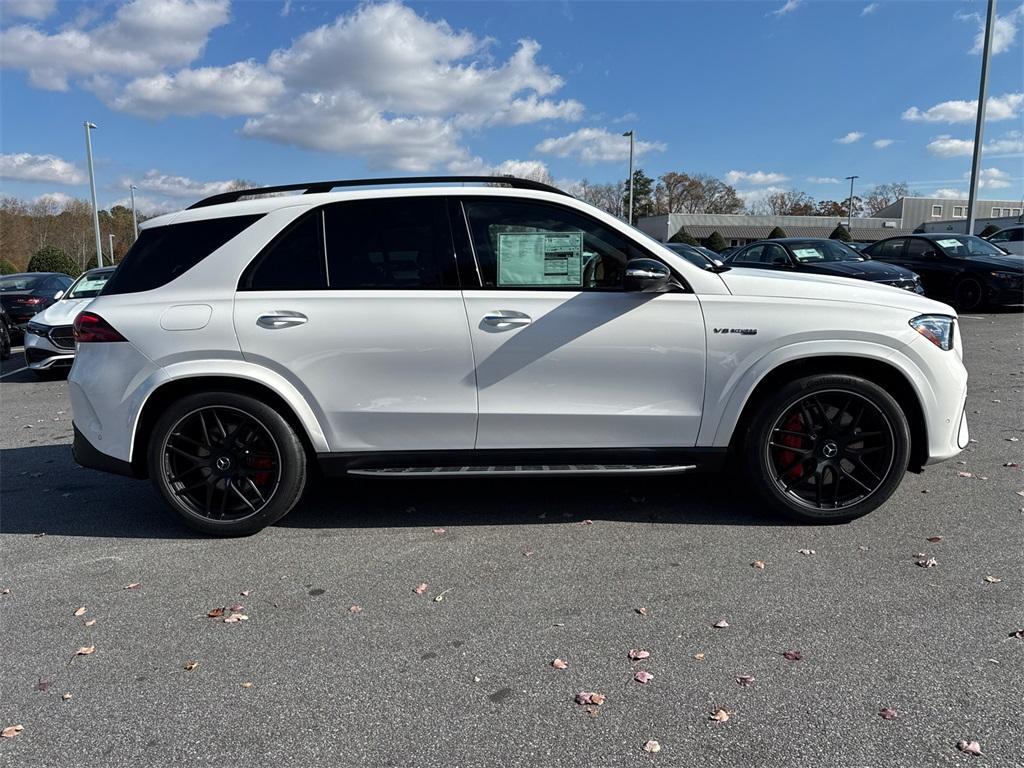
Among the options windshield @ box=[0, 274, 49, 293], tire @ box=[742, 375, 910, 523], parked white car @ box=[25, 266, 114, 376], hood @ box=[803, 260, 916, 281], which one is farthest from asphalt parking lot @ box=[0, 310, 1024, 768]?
windshield @ box=[0, 274, 49, 293]

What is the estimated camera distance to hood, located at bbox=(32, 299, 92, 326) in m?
10.0

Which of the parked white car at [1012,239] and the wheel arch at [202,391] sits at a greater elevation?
the parked white car at [1012,239]

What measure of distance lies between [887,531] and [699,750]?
2277 mm

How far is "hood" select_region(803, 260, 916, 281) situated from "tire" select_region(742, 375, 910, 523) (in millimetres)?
9644

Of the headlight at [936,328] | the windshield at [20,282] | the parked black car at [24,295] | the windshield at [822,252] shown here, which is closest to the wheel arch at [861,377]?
the headlight at [936,328]

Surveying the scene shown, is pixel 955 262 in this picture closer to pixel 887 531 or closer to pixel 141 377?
pixel 887 531

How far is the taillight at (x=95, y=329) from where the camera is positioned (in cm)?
399

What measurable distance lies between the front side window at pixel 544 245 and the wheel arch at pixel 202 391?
4.34ft

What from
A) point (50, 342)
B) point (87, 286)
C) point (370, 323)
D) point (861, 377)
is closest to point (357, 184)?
point (370, 323)

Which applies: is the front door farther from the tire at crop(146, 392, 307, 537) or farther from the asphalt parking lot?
the tire at crop(146, 392, 307, 537)

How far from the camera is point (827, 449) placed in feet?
13.4

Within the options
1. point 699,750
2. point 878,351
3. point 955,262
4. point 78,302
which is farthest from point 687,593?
point 955,262

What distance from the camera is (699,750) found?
7.70ft

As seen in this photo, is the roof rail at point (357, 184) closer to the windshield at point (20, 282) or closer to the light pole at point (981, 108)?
the windshield at point (20, 282)
